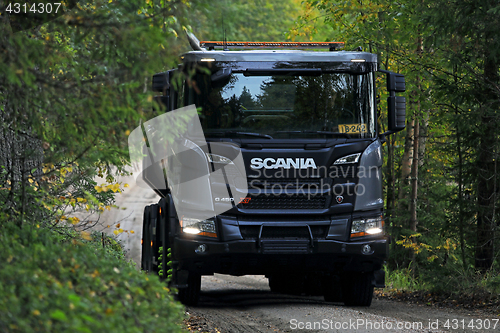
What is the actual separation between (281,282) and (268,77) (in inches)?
177

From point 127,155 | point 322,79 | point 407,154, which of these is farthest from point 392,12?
point 127,155

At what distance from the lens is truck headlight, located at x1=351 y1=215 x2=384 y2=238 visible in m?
7.25

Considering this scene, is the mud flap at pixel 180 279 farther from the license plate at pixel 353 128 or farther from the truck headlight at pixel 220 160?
the license plate at pixel 353 128

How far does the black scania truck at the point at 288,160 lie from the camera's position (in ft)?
23.3

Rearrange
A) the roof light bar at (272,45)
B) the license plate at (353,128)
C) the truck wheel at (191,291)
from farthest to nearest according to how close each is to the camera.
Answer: the roof light bar at (272,45), the truck wheel at (191,291), the license plate at (353,128)

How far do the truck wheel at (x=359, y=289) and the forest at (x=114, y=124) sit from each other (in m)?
1.83

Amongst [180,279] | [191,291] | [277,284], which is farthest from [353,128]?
[277,284]

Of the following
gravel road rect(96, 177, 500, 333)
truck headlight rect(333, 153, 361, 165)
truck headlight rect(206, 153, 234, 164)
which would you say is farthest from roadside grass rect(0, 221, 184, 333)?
truck headlight rect(333, 153, 361, 165)

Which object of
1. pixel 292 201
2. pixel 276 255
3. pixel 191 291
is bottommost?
pixel 191 291

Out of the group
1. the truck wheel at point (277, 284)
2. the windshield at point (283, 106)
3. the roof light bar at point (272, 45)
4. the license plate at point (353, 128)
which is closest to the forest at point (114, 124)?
the windshield at point (283, 106)

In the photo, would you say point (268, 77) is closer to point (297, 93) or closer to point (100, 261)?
point (297, 93)

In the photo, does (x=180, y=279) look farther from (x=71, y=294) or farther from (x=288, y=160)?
(x=71, y=294)

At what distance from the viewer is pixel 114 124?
4418 mm

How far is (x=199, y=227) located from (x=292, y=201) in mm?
1209
